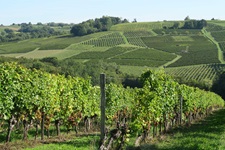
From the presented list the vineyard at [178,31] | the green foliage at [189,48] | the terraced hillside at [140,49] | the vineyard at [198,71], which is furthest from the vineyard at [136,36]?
the vineyard at [198,71]

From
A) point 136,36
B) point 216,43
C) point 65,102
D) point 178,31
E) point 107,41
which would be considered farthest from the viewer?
point 178,31

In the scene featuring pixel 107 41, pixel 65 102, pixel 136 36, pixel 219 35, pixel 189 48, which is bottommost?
pixel 189 48

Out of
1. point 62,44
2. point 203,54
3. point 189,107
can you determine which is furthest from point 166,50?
point 189,107

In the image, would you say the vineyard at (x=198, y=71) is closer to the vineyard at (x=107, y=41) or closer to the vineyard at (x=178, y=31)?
the vineyard at (x=107, y=41)

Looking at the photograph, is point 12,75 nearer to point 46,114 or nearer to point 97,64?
point 46,114

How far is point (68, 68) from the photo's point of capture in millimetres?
100062

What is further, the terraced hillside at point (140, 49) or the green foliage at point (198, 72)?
the terraced hillside at point (140, 49)

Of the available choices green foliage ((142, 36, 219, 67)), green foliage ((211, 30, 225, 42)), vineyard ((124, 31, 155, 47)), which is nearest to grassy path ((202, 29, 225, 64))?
green foliage ((142, 36, 219, 67))

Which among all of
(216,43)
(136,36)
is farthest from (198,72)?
(136,36)

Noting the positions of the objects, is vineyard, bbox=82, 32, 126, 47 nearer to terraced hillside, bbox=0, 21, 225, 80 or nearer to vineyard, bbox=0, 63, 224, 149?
terraced hillside, bbox=0, 21, 225, 80

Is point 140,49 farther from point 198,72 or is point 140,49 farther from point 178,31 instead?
point 178,31

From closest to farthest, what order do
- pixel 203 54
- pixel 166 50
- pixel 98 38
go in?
1. pixel 203 54
2. pixel 166 50
3. pixel 98 38

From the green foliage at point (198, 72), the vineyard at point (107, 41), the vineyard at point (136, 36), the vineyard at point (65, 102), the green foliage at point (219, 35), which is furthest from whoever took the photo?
the green foliage at point (219, 35)

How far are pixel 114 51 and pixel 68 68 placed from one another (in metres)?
40.2
